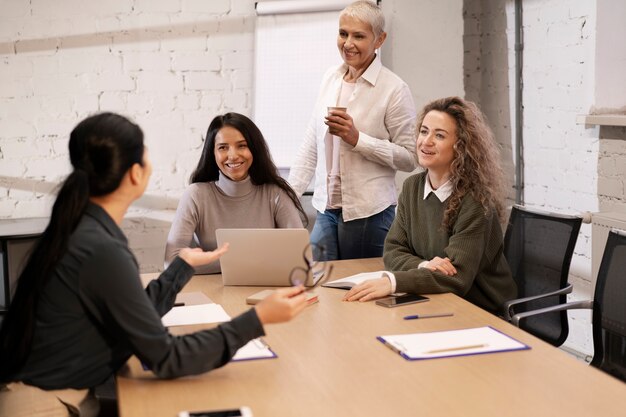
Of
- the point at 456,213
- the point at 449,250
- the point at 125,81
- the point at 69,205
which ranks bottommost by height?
the point at 449,250

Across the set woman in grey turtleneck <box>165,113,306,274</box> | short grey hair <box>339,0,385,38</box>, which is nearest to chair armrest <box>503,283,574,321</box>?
woman in grey turtleneck <box>165,113,306,274</box>

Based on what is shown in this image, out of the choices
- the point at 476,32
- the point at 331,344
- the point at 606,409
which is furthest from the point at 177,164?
the point at 606,409

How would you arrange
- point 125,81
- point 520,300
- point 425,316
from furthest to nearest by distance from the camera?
point 125,81 < point 520,300 < point 425,316

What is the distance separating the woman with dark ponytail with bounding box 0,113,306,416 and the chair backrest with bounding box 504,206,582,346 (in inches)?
55.2

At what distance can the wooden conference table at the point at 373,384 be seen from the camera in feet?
5.52

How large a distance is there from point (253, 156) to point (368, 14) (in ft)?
2.52

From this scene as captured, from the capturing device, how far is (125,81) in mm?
4305

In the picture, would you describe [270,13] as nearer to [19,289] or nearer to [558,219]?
[558,219]

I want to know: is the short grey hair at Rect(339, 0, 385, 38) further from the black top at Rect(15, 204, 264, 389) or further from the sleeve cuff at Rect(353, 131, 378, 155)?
the black top at Rect(15, 204, 264, 389)

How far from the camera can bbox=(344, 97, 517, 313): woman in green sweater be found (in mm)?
2723

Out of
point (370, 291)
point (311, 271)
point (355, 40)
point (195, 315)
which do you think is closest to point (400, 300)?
point (370, 291)

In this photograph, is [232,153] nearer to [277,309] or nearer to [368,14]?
[368,14]

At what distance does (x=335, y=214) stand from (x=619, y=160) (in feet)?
4.29

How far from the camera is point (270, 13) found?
435cm
